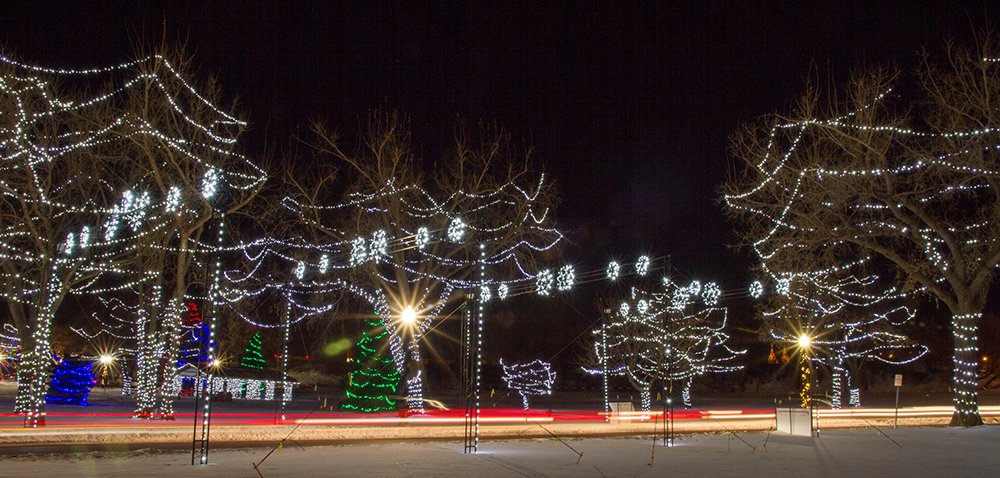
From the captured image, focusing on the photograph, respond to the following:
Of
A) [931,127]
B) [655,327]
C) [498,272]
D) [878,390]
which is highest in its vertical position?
Answer: [931,127]

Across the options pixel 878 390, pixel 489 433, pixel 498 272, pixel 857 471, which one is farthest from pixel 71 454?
→ pixel 878 390

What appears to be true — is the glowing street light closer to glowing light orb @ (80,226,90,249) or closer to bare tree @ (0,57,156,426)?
bare tree @ (0,57,156,426)

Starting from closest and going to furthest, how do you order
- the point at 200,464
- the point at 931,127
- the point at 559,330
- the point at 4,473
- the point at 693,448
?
the point at 4,473
the point at 200,464
the point at 693,448
the point at 931,127
the point at 559,330

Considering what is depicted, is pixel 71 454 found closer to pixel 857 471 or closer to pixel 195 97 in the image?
pixel 195 97

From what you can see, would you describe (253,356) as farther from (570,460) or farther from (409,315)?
(570,460)

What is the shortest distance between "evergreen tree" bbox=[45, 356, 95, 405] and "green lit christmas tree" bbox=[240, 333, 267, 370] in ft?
58.4

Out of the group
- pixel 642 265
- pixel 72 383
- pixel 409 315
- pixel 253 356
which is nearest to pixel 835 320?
pixel 642 265

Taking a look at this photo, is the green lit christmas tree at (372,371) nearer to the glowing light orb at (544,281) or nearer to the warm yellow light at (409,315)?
the warm yellow light at (409,315)

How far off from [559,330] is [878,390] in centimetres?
2759

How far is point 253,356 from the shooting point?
49.4 metres

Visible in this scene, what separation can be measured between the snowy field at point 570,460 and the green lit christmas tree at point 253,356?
1387 inches

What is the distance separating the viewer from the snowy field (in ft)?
37.5

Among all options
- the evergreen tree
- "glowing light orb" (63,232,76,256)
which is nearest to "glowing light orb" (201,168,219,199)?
"glowing light orb" (63,232,76,256)

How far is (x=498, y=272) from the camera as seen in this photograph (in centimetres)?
3073
